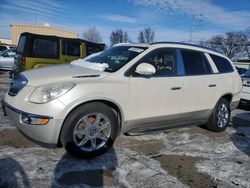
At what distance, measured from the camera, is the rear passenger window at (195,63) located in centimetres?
520

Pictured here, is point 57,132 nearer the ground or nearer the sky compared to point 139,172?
nearer the sky

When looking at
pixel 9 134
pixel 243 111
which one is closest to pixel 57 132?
pixel 9 134

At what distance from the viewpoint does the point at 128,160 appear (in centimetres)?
416

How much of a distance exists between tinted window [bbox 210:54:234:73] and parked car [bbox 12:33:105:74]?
5.82 meters

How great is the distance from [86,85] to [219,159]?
8.00 ft

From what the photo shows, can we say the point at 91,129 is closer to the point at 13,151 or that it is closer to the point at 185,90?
the point at 13,151

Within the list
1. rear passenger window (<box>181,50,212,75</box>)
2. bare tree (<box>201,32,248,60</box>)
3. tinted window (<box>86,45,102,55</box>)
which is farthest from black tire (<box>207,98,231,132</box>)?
bare tree (<box>201,32,248,60</box>)

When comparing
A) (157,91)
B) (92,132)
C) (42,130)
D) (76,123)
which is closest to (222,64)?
(157,91)

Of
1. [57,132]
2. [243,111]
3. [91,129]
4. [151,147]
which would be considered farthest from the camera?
[243,111]

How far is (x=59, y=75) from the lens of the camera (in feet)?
13.1

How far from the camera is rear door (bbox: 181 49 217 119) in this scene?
513 cm

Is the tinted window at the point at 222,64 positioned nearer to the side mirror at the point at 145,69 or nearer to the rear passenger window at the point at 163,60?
the rear passenger window at the point at 163,60

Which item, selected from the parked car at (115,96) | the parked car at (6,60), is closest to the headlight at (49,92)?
the parked car at (115,96)

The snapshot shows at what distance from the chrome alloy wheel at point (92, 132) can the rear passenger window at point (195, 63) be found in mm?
1943
